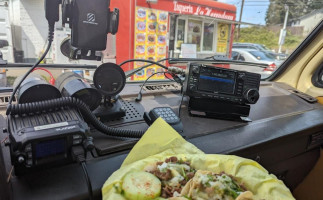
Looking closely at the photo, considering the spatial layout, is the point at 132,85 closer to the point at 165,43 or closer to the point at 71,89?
the point at 71,89

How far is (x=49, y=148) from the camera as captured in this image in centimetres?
61

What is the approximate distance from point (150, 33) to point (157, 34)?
6.0 inches

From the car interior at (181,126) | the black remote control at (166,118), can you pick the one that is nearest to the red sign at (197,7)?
the car interior at (181,126)

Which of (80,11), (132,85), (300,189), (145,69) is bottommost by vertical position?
(300,189)

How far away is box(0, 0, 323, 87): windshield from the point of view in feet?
3.75

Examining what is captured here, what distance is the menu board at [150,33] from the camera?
416 cm

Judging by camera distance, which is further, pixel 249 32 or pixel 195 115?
pixel 249 32

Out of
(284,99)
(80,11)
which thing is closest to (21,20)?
(80,11)

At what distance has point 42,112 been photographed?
0.67 metres

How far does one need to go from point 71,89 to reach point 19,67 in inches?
17.3

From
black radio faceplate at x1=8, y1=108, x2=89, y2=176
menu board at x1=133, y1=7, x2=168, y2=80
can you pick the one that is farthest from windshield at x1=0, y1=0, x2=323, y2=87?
black radio faceplate at x1=8, y1=108, x2=89, y2=176

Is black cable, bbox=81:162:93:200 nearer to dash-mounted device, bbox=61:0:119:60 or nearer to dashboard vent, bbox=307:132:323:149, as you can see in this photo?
dash-mounted device, bbox=61:0:119:60

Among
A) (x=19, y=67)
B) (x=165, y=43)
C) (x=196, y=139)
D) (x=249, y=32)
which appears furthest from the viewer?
(x=249, y=32)

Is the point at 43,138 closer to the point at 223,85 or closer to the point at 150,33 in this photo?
the point at 223,85
